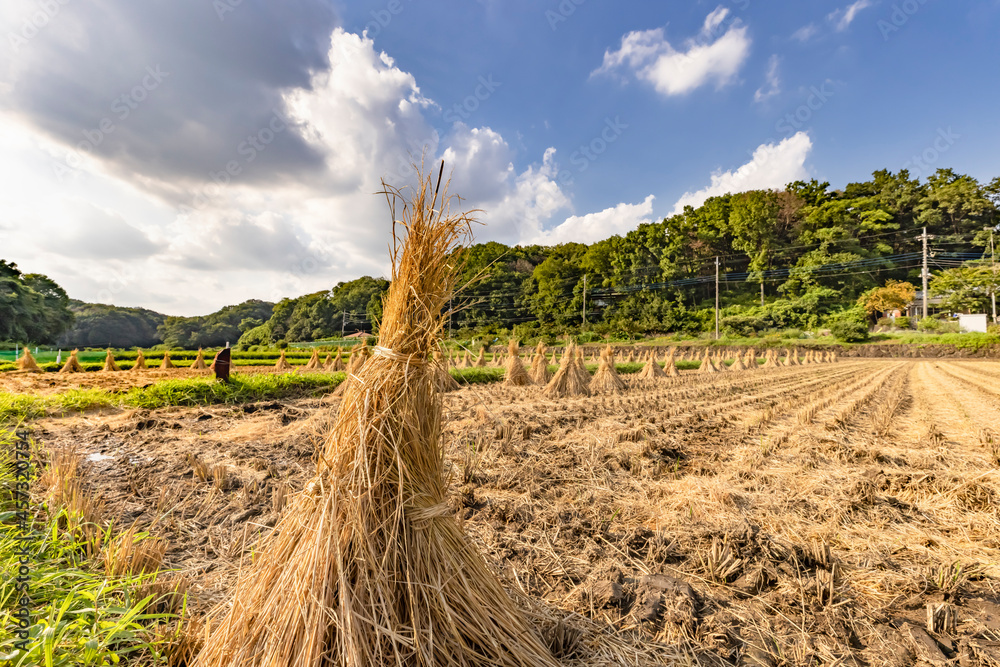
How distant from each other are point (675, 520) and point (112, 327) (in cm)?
6231

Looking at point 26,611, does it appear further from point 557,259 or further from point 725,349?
point 557,259

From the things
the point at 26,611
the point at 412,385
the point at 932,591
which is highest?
the point at 412,385

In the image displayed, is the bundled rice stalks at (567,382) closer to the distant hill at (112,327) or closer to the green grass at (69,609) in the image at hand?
the green grass at (69,609)

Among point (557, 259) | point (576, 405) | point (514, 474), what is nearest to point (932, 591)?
point (514, 474)

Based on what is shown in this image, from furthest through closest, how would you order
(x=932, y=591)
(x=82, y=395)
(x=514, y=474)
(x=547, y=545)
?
(x=82, y=395) < (x=514, y=474) < (x=547, y=545) < (x=932, y=591)

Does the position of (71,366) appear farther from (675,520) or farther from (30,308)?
(30,308)

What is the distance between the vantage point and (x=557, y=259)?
184 feet

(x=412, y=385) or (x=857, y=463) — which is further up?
(x=412, y=385)

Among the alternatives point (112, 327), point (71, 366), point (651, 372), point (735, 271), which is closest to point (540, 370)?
point (651, 372)

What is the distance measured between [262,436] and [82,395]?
4.75 metres

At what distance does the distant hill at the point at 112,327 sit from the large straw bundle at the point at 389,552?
183 ft

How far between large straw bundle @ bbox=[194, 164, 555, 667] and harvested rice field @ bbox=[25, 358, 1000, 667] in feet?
0.67

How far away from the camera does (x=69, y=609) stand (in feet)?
5.89

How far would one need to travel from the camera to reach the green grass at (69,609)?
54.6 inches
